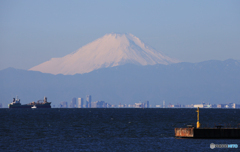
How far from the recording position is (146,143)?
3216 inches

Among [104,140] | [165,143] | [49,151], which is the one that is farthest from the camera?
[104,140]

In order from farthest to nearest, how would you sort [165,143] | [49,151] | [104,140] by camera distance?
[104,140] < [165,143] < [49,151]

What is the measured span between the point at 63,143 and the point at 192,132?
22.9 metres

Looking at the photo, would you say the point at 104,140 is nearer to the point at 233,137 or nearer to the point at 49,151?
the point at 49,151

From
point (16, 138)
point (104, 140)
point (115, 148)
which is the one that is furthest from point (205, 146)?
point (16, 138)

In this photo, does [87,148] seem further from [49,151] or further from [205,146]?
[205,146]

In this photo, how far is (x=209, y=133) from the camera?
268 ft

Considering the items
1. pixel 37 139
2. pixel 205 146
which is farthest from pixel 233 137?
pixel 37 139

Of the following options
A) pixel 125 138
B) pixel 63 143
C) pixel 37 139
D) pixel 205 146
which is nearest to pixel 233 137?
pixel 205 146

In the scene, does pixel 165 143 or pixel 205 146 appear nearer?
pixel 205 146

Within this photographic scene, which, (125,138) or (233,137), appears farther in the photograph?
(125,138)

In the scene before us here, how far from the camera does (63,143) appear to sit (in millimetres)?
82562

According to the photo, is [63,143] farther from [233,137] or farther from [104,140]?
[233,137]

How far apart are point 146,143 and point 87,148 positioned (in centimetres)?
1197
